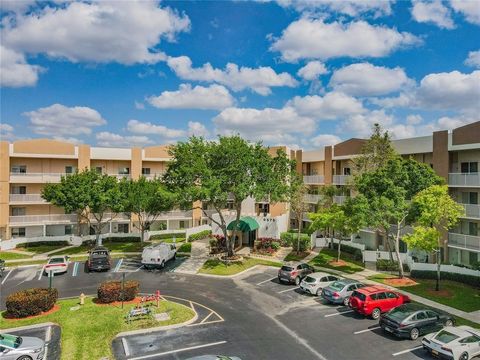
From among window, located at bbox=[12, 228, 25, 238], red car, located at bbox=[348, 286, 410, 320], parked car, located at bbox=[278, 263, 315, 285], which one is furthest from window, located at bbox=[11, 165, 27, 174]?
red car, located at bbox=[348, 286, 410, 320]

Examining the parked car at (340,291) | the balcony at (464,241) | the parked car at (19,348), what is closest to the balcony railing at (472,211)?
the balcony at (464,241)

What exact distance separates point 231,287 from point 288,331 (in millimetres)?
10097

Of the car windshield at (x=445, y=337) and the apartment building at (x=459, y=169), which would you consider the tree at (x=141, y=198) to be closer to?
the apartment building at (x=459, y=169)

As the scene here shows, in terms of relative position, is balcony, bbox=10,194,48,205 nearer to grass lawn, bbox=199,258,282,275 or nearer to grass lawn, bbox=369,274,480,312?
grass lawn, bbox=199,258,282,275

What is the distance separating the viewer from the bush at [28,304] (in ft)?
71.7

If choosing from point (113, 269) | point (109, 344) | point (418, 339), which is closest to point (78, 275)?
point (113, 269)

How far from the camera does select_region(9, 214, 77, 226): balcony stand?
4791cm

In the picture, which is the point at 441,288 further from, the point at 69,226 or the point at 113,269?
the point at 69,226

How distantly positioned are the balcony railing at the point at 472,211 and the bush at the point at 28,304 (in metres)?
32.8

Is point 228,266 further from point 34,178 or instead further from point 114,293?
point 34,178

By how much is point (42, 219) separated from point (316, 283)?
3891cm

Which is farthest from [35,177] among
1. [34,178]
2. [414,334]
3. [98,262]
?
[414,334]

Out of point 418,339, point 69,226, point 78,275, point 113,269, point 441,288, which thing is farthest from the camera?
point 69,226

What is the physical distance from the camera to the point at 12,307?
862 inches
